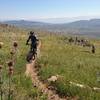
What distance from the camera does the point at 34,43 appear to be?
29.1 metres

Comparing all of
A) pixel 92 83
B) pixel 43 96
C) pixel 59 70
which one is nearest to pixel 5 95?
pixel 43 96

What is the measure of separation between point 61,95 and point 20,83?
2.30 metres

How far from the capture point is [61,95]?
17.5 m

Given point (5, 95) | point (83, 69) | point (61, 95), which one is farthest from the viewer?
point (83, 69)

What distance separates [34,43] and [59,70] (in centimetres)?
698

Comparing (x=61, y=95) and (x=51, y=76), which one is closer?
(x=61, y=95)

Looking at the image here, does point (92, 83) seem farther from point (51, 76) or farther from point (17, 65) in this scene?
point (17, 65)

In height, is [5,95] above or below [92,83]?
above

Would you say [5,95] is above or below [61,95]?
above

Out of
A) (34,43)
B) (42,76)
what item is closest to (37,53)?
(34,43)

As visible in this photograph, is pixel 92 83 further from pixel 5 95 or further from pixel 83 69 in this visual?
pixel 5 95

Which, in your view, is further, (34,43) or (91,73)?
(34,43)

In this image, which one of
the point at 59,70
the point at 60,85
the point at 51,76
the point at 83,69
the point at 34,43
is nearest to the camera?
the point at 60,85

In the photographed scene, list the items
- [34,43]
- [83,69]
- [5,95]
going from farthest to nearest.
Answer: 1. [34,43]
2. [83,69]
3. [5,95]
